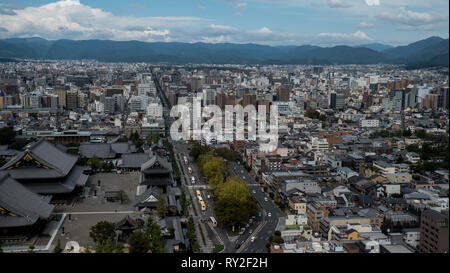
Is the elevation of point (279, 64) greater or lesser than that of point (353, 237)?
greater

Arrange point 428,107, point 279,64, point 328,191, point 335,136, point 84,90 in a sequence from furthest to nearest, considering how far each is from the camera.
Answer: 1. point 279,64
2. point 84,90
3. point 428,107
4. point 335,136
5. point 328,191

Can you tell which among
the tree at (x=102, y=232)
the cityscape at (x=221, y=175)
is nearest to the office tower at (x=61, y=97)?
the cityscape at (x=221, y=175)

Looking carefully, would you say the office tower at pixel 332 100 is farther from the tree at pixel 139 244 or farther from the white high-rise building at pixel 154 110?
the tree at pixel 139 244

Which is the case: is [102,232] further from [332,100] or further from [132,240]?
[332,100]

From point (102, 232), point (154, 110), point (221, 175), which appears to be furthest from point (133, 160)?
point (154, 110)

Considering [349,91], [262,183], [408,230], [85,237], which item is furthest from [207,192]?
[349,91]

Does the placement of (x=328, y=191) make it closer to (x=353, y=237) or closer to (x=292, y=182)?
(x=292, y=182)

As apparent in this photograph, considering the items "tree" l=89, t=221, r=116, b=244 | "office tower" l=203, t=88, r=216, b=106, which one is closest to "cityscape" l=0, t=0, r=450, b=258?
"tree" l=89, t=221, r=116, b=244
